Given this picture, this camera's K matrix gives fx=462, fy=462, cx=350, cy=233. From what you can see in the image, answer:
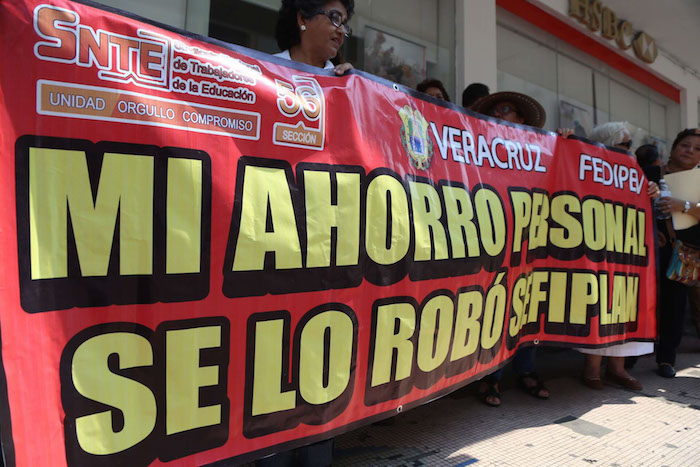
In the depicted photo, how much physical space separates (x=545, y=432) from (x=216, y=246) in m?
2.01

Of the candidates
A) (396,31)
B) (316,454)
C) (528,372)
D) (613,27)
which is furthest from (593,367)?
(613,27)

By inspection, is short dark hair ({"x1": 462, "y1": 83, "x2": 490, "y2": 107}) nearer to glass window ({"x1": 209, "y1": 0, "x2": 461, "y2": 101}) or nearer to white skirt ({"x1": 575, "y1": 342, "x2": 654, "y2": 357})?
glass window ({"x1": 209, "y1": 0, "x2": 461, "y2": 101})

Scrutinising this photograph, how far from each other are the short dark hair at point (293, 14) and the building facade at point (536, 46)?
1419mm

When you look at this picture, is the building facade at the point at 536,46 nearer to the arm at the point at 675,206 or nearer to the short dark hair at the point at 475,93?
the short dark hair at the point at 475,93

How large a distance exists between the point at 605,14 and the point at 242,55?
7.08 metres

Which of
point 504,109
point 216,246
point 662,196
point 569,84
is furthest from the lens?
point 569,84

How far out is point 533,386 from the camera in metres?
2.97

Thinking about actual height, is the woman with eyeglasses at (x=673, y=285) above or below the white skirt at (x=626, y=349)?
above

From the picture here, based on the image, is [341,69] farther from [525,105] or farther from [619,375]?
[619,375]

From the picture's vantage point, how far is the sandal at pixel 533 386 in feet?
9.65

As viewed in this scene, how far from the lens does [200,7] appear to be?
340cm

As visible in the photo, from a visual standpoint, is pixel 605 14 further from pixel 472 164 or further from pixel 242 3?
pixel 472 164

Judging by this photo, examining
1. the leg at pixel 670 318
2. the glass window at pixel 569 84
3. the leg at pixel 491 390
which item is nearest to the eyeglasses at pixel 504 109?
the leg at pixel 491 390

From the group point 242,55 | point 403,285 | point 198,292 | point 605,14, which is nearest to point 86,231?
point 198,292
